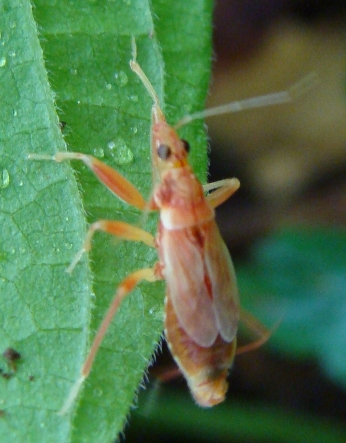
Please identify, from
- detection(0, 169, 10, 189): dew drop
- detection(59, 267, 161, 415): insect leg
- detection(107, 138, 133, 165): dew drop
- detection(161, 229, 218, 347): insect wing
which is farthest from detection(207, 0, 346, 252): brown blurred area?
detection(0, 169, 10, 189): dew drop

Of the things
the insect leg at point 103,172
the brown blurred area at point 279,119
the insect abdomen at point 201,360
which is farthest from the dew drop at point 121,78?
the brown blurred area at point 279,119

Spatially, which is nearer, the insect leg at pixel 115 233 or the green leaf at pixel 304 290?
the insect leg at pixel 115 233

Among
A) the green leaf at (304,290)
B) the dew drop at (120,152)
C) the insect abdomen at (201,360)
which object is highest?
the dew drop at (120,152)

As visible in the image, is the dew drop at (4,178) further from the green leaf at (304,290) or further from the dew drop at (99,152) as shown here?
the green leaf at (304,290)

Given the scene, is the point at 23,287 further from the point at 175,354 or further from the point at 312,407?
the point at 312,407

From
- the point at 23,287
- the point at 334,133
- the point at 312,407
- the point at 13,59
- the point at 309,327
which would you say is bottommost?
the point at 312,407

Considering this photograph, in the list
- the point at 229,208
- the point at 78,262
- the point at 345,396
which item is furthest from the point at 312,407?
the point at 78,262

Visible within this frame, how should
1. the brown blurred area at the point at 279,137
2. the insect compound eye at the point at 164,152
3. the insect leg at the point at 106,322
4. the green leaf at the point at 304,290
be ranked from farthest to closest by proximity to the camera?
the brown blurred area at the point at 279,137, the green leaf at the point at 304,290, the insect compound eye at the point at 164,152, the insect leg at the point at 106,322
